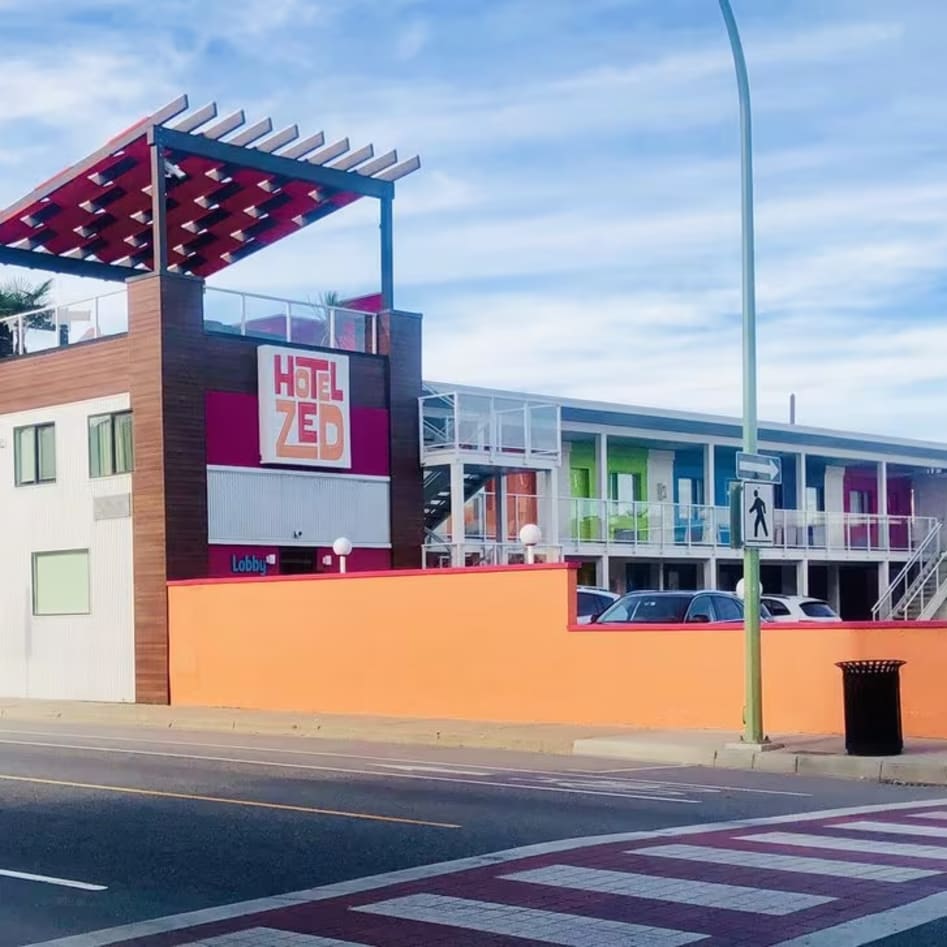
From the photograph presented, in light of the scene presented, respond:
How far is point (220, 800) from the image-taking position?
45.0 feet

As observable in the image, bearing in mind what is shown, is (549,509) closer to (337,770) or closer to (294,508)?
(294,508)

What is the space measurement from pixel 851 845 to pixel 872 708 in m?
6.01

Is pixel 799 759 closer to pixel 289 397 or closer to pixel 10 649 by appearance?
pixel 289 397

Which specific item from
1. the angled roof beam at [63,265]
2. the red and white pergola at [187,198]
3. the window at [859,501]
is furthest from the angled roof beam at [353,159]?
the window at [859,501]

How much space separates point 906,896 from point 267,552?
2041 cm

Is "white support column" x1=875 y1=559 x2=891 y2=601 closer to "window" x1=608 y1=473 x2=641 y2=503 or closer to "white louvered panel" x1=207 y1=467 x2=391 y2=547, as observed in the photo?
"window" x1=608 y1=473 x2=641 y2=503

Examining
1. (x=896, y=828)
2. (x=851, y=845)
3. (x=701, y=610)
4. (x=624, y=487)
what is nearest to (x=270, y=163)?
(x=701, y=610)

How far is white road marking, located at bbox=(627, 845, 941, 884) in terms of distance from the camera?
31.0 feet

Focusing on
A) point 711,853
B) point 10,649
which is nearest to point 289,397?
point 10,649

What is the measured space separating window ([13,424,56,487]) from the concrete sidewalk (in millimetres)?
4541

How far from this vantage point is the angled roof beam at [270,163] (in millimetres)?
26828

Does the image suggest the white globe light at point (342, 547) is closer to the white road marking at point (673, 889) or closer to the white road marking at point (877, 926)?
the white road marking at point (673, 889)

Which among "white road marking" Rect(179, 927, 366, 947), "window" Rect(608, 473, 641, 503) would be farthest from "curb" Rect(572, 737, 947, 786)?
"window" Rect(608, 473, 641, 503)

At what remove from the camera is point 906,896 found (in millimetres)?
8750
